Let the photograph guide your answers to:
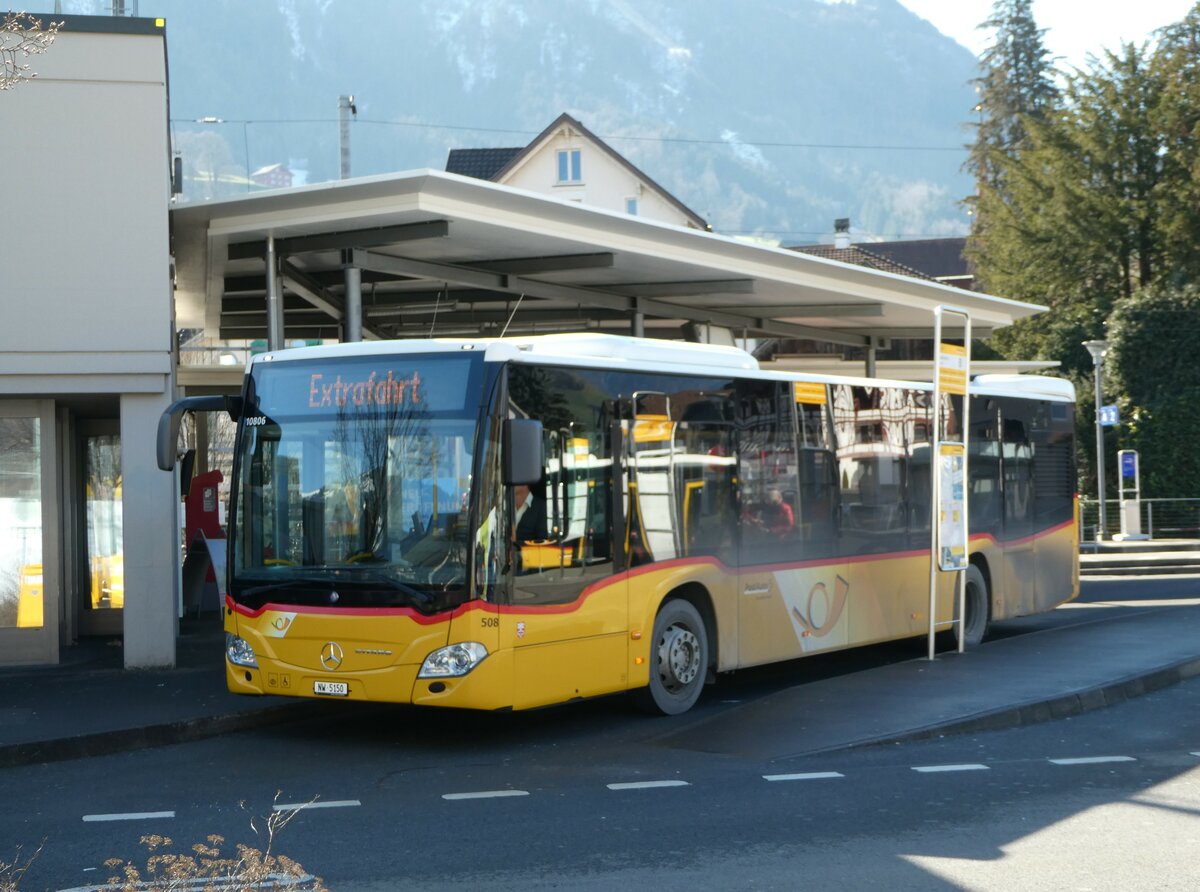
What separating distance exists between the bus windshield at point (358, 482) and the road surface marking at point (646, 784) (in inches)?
70.4

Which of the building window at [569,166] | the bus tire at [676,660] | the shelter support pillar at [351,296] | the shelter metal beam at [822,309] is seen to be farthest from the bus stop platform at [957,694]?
the building window at [569,166]

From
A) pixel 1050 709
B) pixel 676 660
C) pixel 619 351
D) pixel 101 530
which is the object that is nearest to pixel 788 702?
pixel 676 660

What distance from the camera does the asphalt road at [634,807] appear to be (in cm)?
714

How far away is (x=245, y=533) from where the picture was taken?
11.1 m

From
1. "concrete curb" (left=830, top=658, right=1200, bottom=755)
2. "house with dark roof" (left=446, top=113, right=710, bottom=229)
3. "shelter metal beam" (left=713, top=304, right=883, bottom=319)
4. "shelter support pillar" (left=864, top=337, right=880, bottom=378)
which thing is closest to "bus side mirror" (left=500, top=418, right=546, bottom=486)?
"concrete curb" (left=830, top=658, right=1200, bottom=755)

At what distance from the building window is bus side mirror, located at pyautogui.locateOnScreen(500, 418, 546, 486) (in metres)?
62.8

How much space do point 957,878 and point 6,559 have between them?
36.4 ft

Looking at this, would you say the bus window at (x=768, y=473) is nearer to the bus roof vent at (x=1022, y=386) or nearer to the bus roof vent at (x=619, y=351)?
the bus roof vent at (x=619, y=351)

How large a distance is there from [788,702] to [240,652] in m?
4.28

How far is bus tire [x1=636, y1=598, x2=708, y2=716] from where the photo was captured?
11.8 metres

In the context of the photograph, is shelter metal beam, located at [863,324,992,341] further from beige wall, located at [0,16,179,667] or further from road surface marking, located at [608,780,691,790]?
road surface marking, located at [608,780,691,790]

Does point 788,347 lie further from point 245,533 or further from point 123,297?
point 245,533

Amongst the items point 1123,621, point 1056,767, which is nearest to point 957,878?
point 1056,767

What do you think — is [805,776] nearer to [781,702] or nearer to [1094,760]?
[1094,760]
